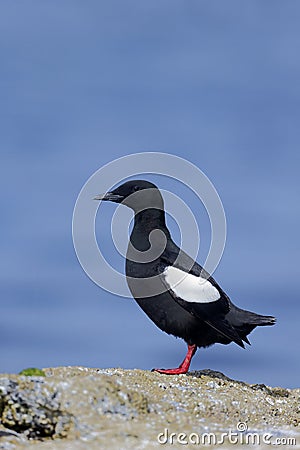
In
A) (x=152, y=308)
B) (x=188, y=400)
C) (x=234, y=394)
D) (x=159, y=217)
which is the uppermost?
(x=159, y=217)

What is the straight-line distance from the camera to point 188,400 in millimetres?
7707

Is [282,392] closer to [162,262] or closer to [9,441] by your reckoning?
[162,262]

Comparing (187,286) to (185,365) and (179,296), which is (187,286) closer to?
A: (179,296)

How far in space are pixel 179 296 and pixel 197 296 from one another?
0.29 m

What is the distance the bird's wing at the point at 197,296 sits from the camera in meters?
11.1

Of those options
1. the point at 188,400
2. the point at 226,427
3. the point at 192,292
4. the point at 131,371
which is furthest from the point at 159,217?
the point at 226,427

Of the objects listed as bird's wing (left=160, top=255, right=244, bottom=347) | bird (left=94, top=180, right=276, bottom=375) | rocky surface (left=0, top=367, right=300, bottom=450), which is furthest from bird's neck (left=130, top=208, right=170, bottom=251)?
rocky surface (left=0, top=367, right=300, bottom=450)

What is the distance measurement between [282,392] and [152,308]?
7.34ft

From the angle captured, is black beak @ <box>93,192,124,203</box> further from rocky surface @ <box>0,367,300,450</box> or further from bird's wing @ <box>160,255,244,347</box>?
rocky surface @ <box>0,367,300,450</box>

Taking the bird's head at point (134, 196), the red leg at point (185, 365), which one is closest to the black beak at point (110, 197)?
the bird's head at point (134, 196)

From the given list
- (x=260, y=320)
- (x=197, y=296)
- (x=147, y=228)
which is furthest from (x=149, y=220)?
(x=260, y=320)

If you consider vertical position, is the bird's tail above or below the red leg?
above

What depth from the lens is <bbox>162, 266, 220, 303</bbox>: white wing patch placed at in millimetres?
11070

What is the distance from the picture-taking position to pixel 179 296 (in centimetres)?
1106
